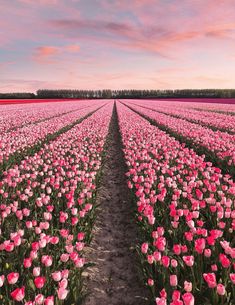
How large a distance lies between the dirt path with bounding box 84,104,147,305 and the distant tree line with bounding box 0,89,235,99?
109 metres

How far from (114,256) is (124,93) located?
160 meters

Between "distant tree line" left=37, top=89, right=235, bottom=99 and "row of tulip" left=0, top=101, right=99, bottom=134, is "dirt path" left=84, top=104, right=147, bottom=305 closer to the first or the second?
"row of tulip" left=0, top=101, right=99, bottom=134

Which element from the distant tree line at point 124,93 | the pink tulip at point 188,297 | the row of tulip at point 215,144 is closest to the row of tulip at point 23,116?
the row of tulip at point 215,144

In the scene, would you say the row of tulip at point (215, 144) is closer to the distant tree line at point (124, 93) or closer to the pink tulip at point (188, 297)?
the pink tulip at point (188, 297)

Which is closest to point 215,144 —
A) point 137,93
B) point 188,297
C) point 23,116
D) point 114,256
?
point 114,256

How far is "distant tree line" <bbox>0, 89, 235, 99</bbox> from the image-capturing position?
11494 centimetres

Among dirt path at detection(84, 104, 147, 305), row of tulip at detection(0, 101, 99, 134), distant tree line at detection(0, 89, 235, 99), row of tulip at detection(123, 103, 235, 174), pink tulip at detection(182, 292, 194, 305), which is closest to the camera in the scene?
pink tulip at detection(182, 292, 194, 305)

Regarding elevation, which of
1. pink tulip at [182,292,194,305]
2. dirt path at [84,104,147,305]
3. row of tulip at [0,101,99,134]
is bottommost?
dirt path at [84,104,147,305]

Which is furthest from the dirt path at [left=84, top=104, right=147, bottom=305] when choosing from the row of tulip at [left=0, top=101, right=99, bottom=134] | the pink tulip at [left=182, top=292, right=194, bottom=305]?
the row of tulip at [left=0, top=101, right=99, bottom=134]

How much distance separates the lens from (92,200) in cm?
626

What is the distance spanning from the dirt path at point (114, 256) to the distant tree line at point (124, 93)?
357 feet

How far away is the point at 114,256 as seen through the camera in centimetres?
488

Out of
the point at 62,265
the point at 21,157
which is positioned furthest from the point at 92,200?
the point at 21,157

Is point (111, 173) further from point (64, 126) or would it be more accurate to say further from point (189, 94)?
point (189, 94)
